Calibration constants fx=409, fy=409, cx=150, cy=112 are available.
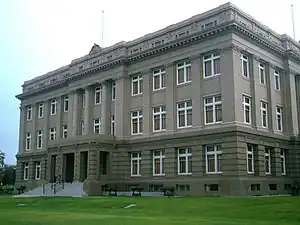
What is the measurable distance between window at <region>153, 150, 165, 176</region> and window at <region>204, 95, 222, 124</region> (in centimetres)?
699

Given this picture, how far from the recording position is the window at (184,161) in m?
41.5

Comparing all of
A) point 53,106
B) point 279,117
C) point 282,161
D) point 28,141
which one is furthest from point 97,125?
point 282,161

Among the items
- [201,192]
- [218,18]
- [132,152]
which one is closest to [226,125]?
[201,192]

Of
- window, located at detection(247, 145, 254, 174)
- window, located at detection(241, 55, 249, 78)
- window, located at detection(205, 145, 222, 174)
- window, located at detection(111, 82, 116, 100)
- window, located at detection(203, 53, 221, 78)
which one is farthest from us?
window, located at detection(111, 82, 116, 100)

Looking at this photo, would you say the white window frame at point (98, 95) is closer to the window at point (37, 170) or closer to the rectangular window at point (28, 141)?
the window at point (37, 170)

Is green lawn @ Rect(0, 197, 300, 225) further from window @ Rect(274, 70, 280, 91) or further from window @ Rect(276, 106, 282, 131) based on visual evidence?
window @ Rect(274, 70, 280, 91)

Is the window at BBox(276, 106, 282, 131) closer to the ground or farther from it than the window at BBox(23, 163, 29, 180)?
farther from it

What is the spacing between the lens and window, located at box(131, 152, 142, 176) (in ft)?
155

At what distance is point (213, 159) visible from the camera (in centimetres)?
3919

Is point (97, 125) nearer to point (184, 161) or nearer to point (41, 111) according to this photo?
point (184, 161)

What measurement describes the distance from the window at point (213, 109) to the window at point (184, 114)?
2150mm

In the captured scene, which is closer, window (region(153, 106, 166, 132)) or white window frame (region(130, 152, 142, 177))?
window (region(153, 106, 166, 132))

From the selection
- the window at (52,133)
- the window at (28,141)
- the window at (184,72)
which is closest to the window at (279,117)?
the window at (184,72)

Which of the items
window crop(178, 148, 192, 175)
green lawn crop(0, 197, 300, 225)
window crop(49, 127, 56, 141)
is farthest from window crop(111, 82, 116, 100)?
green lawn crop(0, 197, 300, 225)
